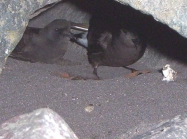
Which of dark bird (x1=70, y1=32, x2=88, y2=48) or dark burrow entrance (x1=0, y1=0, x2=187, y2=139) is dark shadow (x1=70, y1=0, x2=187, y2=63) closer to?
dark burrow entrance (x1=0, y1=0, x2=187, y2=139)

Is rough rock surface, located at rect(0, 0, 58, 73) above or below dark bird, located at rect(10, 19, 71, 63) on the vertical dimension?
above

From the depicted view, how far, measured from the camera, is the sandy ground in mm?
2617

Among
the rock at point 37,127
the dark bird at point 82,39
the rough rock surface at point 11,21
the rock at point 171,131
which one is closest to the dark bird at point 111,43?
the dark bird at point 82,39

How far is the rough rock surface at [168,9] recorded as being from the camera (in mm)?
2613

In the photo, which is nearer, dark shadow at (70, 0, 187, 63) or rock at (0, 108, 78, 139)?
rock at (0, 108, 78, 139)

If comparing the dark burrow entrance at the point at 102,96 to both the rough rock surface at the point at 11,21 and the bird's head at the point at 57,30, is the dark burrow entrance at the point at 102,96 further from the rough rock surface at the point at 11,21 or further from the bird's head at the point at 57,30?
the bird's head at the point at 57,30

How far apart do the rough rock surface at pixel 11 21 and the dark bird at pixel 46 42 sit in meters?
1.38

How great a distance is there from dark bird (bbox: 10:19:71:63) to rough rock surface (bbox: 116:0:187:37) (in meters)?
1.81

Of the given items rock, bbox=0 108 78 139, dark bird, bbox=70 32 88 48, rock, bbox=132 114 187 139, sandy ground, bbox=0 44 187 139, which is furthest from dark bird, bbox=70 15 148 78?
rock, bbox=0 108 78 139

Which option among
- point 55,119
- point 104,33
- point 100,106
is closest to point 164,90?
point 100,106

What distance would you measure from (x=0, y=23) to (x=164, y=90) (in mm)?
1173

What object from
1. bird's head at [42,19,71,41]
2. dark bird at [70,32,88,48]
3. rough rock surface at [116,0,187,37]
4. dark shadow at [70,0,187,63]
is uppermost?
rough rock surface at [116,0,187,37]

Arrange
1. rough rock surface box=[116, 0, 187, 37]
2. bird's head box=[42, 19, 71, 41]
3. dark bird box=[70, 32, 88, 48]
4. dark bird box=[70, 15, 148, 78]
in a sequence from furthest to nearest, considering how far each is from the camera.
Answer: dark bird box=[70, 32, 88, 48], bird's head box=[42, 19, 71, 41], dark bird box=[70, 15, 148, 78], rough rock surface box=[116, 0, 187, 37]

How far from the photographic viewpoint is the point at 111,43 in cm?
443
